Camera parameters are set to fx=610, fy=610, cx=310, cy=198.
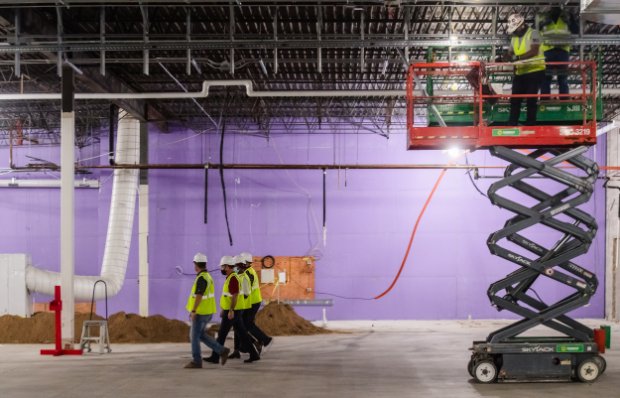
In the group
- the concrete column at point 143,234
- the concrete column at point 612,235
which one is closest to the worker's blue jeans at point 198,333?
the concrete column at point 143,234

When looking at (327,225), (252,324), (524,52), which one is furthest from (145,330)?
(524,52)

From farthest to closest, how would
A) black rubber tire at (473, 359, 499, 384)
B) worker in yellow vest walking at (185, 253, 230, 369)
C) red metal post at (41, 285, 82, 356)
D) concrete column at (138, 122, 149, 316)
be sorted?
concrete column at (138, 122, 149, 316) < red metal post at (41, 285, 82, 356) < worker in yellow vest walking at (185, 253, 230, 369) < black rubber tire at (473, 359, 499, 384)

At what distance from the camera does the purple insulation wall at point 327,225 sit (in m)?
22.4

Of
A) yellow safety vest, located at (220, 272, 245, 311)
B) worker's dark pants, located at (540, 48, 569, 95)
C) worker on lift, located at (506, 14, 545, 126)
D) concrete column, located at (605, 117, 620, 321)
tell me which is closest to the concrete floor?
yellow safety vest, located at (220, 272, 245, 311)

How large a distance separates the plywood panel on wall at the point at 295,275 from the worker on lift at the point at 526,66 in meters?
12.6

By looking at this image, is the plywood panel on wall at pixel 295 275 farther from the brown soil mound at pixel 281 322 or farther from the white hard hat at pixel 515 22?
the white hard hat at pixel 515 22

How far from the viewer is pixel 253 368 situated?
1203 centimetres

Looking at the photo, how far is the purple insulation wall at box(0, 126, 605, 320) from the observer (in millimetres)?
22406

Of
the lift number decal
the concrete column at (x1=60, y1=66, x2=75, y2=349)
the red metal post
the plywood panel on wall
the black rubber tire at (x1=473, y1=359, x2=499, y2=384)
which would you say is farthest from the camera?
the plywood panel on wall

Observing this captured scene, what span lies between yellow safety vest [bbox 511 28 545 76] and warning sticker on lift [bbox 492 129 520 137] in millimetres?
1088

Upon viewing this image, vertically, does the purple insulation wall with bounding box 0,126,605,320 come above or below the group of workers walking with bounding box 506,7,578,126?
below

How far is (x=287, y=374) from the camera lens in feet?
37.2

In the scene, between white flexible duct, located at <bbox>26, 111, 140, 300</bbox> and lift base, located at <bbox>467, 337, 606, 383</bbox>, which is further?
white flexible duct, located at <bbox>26, 111, 140, 300</bbox>

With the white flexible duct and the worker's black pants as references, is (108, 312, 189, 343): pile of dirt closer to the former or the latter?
the white flexible duct
